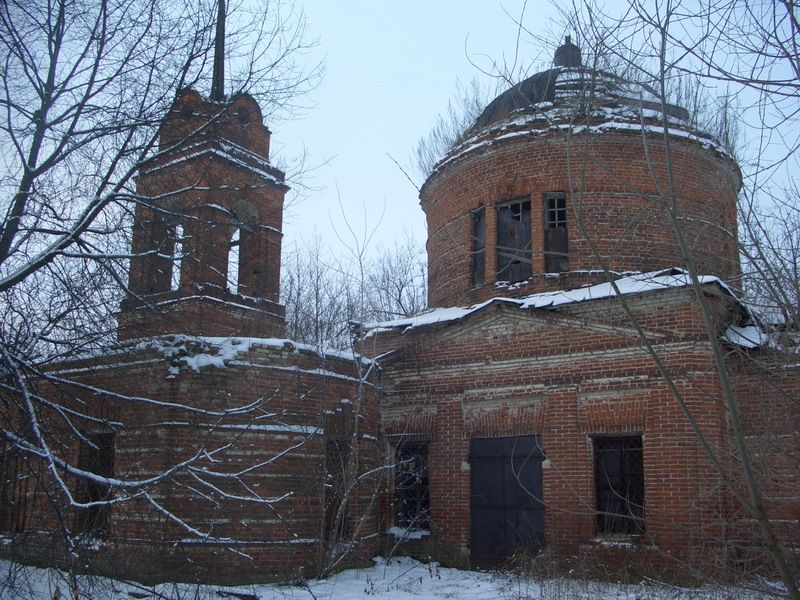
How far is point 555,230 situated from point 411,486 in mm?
5196

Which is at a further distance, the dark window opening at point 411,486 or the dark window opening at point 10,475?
the dark window opening at point 411,486

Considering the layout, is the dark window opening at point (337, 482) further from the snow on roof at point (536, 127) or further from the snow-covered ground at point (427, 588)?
the snow on roof at point (536, 127)

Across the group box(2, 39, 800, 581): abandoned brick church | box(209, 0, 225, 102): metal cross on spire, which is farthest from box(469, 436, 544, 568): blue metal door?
box(209, 0, 225, 102): metal cross on spire

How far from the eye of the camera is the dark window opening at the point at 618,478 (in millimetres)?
11461

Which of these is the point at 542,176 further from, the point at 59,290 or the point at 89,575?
the point at 89,575

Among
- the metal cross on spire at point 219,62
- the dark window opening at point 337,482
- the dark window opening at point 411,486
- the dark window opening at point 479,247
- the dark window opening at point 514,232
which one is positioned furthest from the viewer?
the dark window opening at point 479,247

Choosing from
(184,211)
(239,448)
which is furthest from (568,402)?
(184,211)

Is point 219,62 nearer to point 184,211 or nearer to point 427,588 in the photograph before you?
point 184,211

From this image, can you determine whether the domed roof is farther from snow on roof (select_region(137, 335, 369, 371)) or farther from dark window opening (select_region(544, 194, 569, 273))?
dark window opening (select_region(544, 194, 569, 273))

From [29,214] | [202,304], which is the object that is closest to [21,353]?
[29,214]

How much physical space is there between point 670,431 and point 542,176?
5.28m

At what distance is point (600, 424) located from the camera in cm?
1162

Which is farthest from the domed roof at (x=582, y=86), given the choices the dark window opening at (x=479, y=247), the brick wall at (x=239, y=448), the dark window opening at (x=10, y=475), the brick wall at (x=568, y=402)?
the dark window opening at (x=479, y=247)

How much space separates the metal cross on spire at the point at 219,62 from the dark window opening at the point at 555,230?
293 inches
